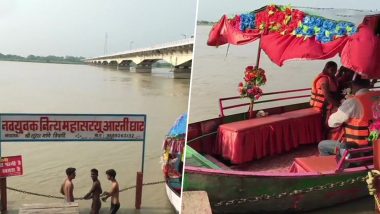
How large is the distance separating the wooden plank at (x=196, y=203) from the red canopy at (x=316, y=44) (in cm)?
101

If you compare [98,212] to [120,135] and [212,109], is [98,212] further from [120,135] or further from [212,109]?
[212,109]

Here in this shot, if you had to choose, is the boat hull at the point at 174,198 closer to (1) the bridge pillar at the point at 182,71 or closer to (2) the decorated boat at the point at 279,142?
(2) the decorated boat at the point at 279,142

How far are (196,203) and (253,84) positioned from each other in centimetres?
130

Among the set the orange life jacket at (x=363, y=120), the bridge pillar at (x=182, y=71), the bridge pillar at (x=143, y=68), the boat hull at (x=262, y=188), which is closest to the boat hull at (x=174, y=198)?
the boat hull at (x=262, y=188)

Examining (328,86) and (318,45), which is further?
(328,86)

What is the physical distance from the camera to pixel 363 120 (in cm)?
257

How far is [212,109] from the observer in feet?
17.6

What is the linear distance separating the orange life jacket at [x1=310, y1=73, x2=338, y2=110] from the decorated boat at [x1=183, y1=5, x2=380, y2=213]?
70 mm

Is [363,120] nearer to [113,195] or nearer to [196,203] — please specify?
[196,203]

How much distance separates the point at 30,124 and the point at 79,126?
240 millimetres

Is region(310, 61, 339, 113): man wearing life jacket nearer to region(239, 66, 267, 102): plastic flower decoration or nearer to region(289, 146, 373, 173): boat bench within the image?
region(239, 66, 267, 102): plastic flower decoration

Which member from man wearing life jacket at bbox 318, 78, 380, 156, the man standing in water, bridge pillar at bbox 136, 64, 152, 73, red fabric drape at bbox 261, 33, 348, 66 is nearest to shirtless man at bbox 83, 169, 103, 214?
the man standing in water

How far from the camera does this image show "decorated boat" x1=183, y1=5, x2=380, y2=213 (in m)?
2.32

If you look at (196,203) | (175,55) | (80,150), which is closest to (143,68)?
(175,55)
